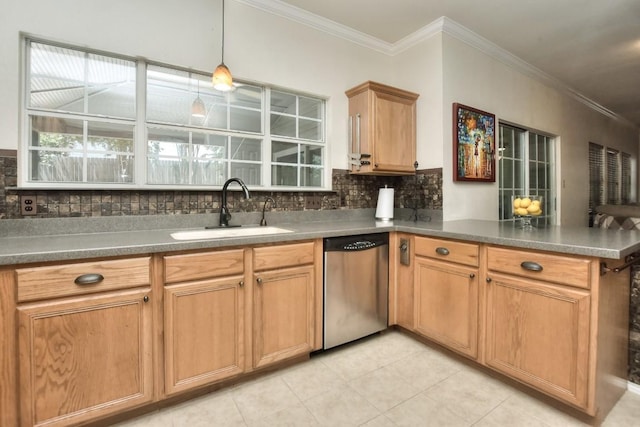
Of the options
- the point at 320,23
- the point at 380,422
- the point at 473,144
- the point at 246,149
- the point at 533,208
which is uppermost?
the point at 320,23

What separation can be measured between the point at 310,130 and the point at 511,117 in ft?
7.72

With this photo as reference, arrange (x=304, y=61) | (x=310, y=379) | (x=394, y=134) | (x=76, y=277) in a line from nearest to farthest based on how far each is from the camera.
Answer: (x=76, y=277)
(x=310, y=379)
(x=304, y=61)
(x=394, y=134)

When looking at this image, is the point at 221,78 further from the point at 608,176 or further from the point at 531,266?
the point at 608,176

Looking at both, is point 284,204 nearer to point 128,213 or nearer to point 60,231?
point 128,213

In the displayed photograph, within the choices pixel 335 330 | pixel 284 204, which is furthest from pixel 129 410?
pixel 284 204

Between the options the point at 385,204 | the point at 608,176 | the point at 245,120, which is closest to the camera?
the point at 245,120

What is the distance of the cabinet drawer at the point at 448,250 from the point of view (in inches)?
74.4

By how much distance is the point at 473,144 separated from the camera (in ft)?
9.67

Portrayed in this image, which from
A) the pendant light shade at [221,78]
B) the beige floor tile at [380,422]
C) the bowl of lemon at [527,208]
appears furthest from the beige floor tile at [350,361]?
the pendant light shade at [221,78]

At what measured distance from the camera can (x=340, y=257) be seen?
2082 mm

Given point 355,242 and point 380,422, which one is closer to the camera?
point 380,422

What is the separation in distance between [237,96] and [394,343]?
228 centimetres

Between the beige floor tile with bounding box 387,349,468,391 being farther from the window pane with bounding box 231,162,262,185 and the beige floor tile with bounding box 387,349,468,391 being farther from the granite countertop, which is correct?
the window pane with bounding box 231,162,262,185

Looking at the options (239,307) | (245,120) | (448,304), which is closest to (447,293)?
(448,304)
